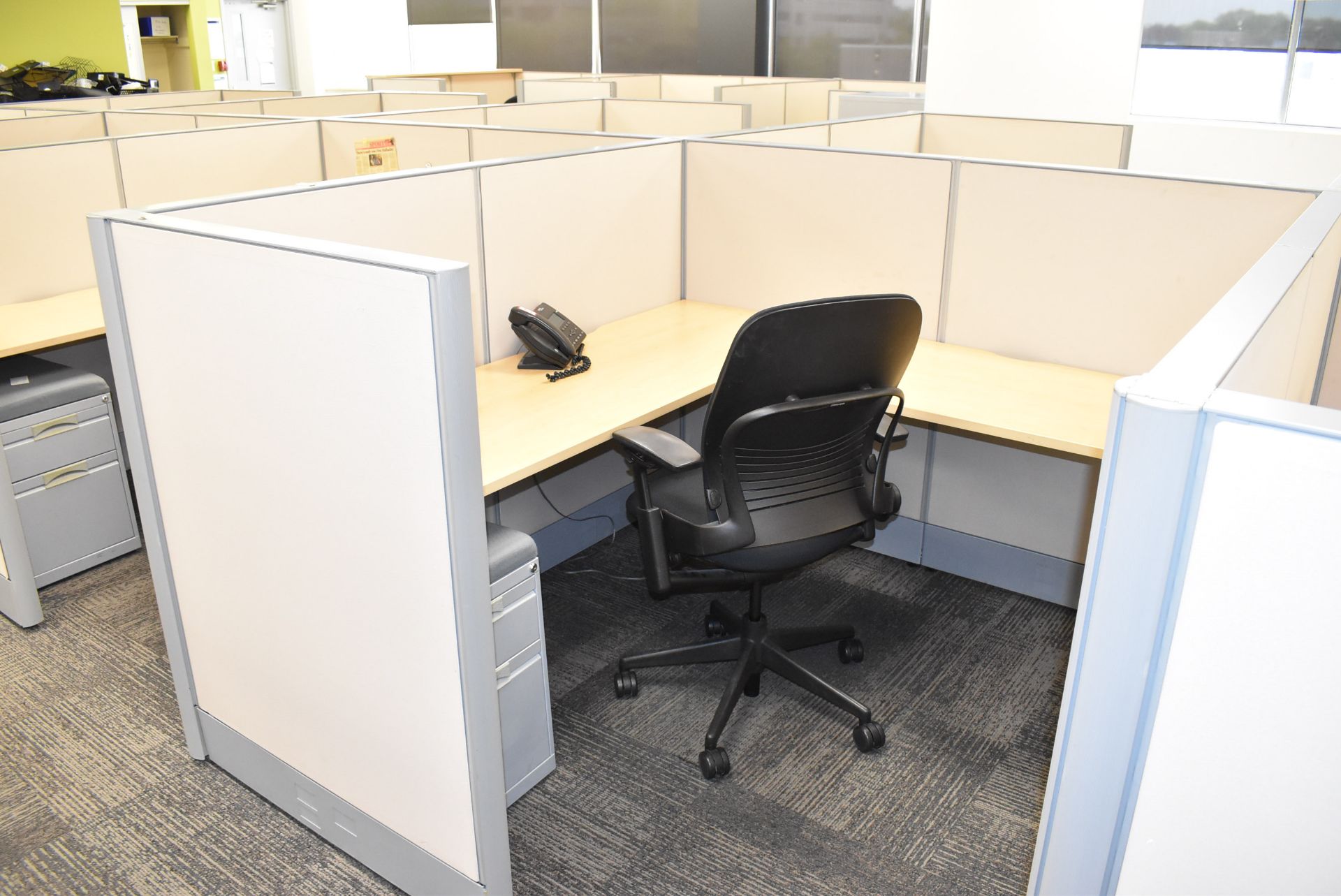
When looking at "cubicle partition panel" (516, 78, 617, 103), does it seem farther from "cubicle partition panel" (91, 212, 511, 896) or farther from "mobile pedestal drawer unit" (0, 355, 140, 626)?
"cubicle partition panel" (91, 212, 511, 896)

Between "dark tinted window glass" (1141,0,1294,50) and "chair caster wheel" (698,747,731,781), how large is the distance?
3.95m

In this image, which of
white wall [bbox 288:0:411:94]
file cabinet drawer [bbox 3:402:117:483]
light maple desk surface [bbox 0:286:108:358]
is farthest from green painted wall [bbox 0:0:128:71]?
file cabinet drawer [bbox 3:402:117:483]

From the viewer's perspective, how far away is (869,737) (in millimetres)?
2021

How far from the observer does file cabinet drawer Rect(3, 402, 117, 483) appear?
7.99ft

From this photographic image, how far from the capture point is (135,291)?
1.64m

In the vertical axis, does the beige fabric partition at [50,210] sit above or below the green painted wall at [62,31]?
below

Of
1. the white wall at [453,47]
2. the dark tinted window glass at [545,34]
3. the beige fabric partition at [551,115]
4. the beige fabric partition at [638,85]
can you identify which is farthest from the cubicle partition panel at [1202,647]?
the white wall at [453,47]

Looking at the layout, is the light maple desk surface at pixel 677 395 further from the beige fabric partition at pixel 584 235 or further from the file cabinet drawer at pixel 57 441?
the file cabinet drawer at pixel 57 441

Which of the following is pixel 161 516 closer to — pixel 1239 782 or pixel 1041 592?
pixel 1239 782

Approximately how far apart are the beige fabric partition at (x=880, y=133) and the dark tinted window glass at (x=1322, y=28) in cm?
195

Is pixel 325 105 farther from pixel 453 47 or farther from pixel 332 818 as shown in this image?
pixel 453 47

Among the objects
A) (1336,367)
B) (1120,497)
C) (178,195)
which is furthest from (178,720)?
(1336,367)

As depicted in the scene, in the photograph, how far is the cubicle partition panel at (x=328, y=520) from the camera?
4.39 ft

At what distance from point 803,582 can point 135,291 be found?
1764mm
